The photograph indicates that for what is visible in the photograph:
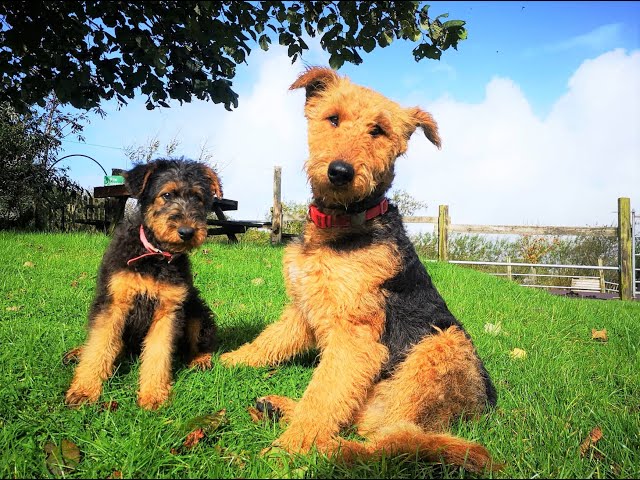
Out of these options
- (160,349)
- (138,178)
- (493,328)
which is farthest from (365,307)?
(493,328)

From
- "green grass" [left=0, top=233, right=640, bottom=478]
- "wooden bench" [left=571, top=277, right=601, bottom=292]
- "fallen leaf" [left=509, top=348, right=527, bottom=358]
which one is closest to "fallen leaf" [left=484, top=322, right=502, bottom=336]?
"green grass" [left=0, top=233, right=640, bottom=478]

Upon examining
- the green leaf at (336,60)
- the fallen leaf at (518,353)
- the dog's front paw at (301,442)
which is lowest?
the fallen leaf at (518,353)

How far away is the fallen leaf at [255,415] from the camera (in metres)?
2.79

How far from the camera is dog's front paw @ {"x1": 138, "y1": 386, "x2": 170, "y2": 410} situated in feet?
9.63

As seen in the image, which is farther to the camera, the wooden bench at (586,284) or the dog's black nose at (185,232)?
the wooden bench at (586,284)

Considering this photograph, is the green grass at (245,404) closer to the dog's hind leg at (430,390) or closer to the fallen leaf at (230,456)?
the fallen leaf at (230,456)

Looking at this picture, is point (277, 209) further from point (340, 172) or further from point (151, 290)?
point (340, 172)

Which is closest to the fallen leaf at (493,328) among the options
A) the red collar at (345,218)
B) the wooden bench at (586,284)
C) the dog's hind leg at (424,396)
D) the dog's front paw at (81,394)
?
the dog's hind leg at (424,396)

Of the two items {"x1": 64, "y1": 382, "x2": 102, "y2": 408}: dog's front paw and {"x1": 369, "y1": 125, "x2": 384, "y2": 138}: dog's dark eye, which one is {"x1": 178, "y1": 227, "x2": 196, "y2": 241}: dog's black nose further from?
{"x1": 369, "y1": 125, "x2": 384, "y2": 138}: dog's dark eye

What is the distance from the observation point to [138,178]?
360 cm

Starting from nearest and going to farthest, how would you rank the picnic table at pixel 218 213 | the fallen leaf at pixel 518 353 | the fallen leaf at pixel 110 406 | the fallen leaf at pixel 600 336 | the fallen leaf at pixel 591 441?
1. the fallen leaf at pixel 591 441
2. the fallen leaf at pixel 110 406
3. the fallen leaf at pixel 518 353
4. the fallen leaf at pixel 600 336
5. the picnic table at pixel 218 213

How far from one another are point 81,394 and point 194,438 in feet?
3.40

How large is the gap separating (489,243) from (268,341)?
58.8 feet

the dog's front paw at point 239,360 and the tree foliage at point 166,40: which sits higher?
the tree foliage at point 166,40
